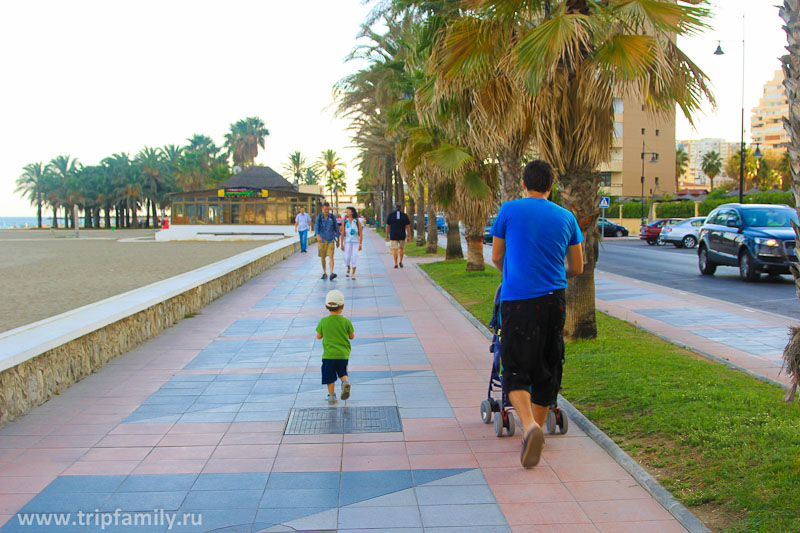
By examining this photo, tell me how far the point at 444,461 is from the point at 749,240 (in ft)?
47.5

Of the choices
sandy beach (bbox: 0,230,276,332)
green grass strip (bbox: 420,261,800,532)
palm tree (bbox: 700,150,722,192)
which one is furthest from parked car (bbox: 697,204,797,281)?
palm tree (bbox: 700,150,722,192)

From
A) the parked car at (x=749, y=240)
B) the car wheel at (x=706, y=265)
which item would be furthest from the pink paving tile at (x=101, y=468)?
the car wheel at (x=706, y=265)

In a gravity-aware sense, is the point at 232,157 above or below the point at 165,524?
above

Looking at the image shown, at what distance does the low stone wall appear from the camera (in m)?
5.69

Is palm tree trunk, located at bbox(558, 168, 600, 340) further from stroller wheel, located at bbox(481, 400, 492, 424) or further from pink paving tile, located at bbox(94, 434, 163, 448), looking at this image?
pink paving tile, located at bbox(94, 434, 163, 448)

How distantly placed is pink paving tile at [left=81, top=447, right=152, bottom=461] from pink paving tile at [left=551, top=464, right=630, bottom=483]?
9.21 ft

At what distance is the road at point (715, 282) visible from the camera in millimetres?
12898

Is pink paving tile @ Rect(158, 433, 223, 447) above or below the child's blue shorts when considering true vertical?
below

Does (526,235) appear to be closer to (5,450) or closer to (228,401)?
(228,401)

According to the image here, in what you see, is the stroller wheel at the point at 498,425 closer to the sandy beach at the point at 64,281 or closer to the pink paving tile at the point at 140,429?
the pink paving tile at the point at 140,429

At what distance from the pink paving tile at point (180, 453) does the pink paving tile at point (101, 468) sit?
0.17 metres

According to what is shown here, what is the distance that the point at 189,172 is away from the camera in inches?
3853

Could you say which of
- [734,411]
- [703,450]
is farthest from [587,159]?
[703,450]

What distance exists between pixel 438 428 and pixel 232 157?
114 metres
